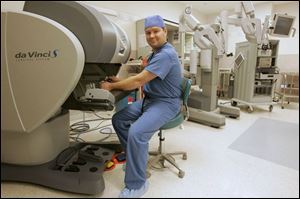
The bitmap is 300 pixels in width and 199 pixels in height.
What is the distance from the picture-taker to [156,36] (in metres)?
1.28

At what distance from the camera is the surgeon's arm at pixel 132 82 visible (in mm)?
1236

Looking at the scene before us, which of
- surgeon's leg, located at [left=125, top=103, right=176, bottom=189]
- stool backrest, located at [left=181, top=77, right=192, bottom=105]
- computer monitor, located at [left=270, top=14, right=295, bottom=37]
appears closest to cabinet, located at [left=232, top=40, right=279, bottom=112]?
computer monitor, located at [left=270, top=14, right=295, bottom=37]

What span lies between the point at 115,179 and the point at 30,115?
68 cm

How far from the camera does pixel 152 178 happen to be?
1.33m

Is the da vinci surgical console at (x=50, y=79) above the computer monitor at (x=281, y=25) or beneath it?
beneath

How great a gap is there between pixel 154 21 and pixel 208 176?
1.13m

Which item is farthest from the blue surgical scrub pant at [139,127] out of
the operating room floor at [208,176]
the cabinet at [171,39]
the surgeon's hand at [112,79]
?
the cabinet at [171,39]

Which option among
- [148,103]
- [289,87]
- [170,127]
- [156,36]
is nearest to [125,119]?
[148,103]

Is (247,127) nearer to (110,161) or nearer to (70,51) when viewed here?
(110,161)

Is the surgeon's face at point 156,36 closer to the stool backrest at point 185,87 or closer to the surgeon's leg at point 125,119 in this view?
the stool backrest at point 185,87

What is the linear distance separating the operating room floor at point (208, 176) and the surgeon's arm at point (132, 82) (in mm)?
437

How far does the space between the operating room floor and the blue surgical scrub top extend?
35cm

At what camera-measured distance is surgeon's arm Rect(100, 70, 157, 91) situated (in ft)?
4.06

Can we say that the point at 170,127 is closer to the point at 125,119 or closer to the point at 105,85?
the point at 125,119
